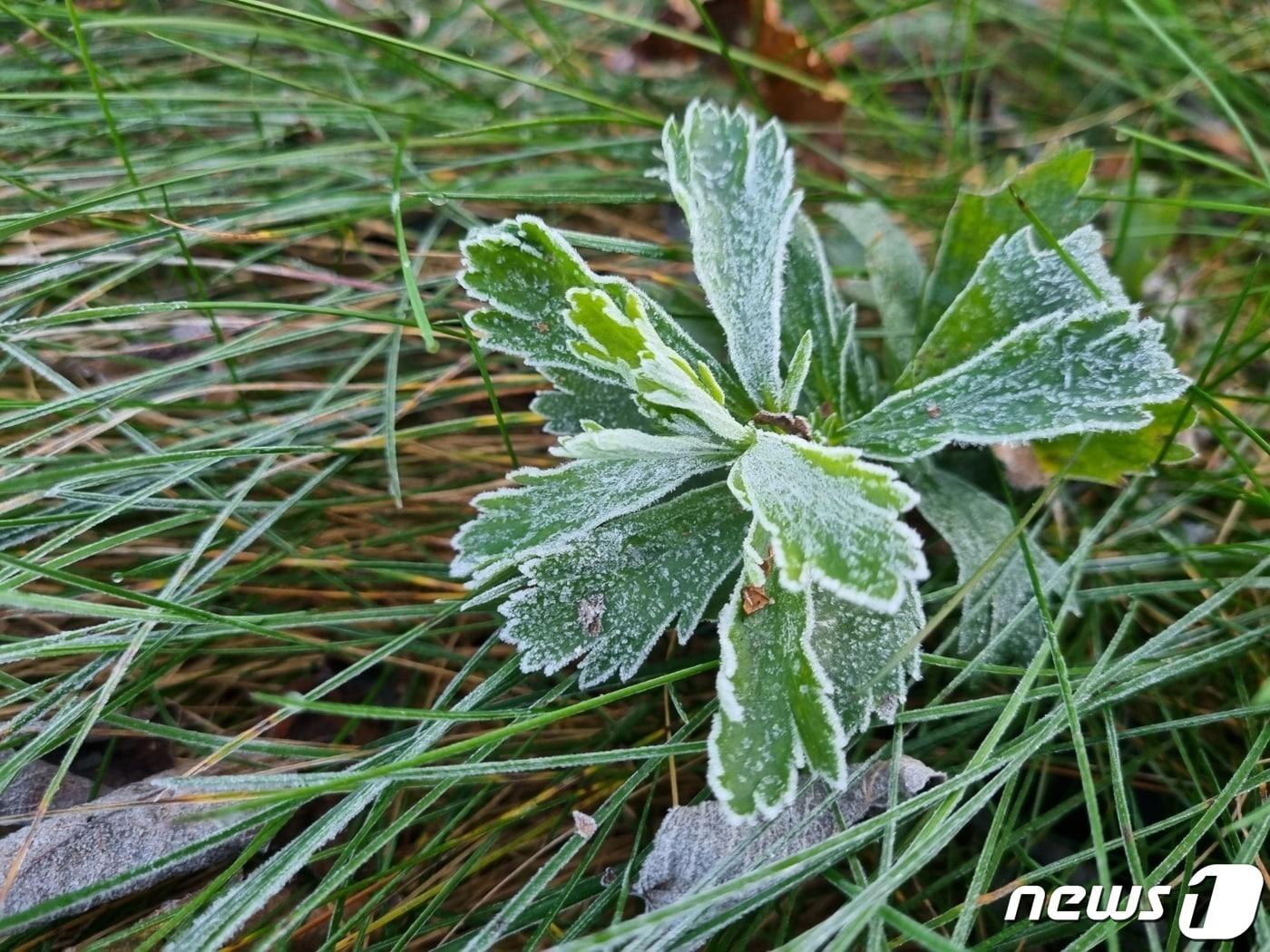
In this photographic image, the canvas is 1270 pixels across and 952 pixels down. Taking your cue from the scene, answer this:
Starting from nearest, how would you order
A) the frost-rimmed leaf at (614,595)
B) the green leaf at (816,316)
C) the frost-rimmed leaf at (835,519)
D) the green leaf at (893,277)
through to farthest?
the frost-rimmed leaf at (835,519) < the frost-rimmed leaf at (614,595) < the green leaf at (816,316) < the green leaf at (893,277)

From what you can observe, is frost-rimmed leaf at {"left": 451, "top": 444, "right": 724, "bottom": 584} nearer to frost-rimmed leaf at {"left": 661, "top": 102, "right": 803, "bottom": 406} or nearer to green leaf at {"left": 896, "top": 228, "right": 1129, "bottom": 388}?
frost-rimmed leaf at {"left": 661, "top": 102, "right": 803, "bottom": 406}

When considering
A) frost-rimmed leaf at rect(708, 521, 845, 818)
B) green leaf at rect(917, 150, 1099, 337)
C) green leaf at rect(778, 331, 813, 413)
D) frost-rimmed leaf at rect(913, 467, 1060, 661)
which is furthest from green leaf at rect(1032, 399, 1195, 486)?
frost-rimmed leaf at rect(708, 521, 845, 818)

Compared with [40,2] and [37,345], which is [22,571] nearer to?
[37,345]

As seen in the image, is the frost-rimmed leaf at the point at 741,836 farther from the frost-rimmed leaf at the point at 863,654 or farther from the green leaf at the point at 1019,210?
the green leaf at the point at 1019,210

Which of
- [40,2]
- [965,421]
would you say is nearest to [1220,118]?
[965,421]

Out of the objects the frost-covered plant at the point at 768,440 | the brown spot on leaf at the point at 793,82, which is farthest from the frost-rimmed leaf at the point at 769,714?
the brown spot on leaf at the point at 793,82

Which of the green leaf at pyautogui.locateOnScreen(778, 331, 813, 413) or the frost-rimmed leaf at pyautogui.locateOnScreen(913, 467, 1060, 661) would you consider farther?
the frost-rimmed leaf at pyautogui.locateOnScreen(913, 467, 1060, 661)

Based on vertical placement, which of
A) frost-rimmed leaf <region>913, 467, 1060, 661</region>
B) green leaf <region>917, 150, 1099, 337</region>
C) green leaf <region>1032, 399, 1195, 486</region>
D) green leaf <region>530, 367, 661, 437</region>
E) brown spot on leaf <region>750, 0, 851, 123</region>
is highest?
brown spot on leaf <region>750, 0, 851, 123</region>

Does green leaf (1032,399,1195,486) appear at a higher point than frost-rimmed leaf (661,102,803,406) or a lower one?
lower
